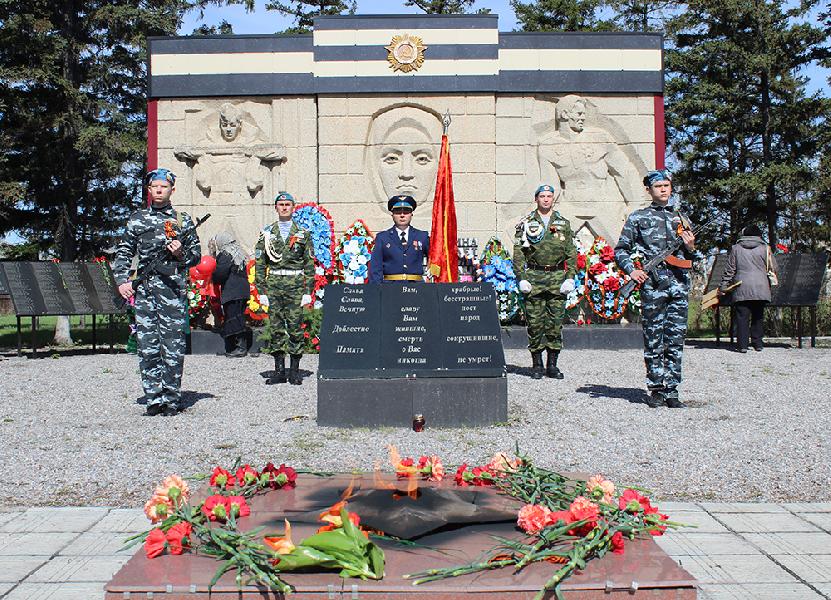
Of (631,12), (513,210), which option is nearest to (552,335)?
(513,210)

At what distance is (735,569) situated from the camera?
12.3ft

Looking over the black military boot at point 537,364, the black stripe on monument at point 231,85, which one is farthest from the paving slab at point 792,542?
the black stripe on monument at point 231,85

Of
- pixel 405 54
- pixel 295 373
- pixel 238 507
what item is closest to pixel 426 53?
pixel 405 54

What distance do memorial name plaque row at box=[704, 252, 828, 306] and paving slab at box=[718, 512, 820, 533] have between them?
1032cm

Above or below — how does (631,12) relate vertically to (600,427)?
above

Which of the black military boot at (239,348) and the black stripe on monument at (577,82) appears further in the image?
the black stripe on monument at (577,82)

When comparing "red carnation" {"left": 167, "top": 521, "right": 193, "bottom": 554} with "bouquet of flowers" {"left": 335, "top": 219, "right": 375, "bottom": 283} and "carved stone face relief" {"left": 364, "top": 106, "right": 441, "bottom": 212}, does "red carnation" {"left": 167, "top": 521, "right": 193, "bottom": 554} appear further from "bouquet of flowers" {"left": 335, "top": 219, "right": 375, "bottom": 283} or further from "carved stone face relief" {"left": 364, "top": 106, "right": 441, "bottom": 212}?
"carved stone face relief" {"left": 364, "top": 106, "right": 441, "bottom": 212}

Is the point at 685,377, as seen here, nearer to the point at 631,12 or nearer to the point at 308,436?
the point at 308,436

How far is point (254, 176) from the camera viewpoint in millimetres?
15867

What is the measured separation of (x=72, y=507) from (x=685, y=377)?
7.97m

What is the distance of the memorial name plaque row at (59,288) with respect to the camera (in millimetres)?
14172

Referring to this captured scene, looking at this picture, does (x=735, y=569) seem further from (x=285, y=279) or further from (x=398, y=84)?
(x=398, y=84)

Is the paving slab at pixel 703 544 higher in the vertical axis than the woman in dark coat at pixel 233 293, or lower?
lower

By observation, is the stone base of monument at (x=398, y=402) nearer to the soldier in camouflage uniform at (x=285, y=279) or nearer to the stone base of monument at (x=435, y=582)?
the soldier in camouflage uniform at (x=285, y=279)
